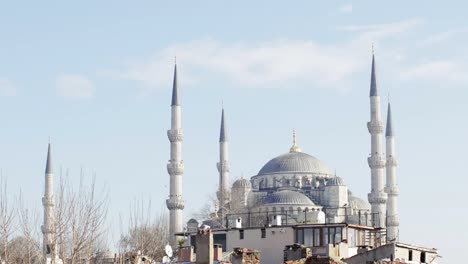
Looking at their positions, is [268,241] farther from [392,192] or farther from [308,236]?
[392,192]

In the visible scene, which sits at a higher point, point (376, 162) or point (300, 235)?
point (376, 162)

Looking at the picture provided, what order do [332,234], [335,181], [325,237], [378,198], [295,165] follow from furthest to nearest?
[295,165]
[335,181]
[378,198]
[325,237]
[332,234]

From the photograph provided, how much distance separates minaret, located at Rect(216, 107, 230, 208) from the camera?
255ft

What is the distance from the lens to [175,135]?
73.8 m

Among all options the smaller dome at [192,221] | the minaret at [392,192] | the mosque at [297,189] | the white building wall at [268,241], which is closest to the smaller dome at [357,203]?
the mosque at [297,189]

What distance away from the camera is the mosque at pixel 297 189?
73.6 metres

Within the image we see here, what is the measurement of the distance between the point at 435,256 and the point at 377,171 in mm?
45590

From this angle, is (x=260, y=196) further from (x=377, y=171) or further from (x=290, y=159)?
(x=377, y=171)

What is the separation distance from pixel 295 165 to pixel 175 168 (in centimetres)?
2324

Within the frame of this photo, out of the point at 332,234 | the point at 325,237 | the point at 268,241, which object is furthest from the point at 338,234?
the point at 268,241

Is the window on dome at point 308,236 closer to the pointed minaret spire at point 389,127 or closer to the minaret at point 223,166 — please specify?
the minaret at point 223,166

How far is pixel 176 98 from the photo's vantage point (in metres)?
76.1

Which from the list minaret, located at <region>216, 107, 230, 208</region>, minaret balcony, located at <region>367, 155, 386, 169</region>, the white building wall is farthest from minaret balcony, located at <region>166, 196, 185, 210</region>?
the white building wall

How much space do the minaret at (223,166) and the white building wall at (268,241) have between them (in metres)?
44.1
